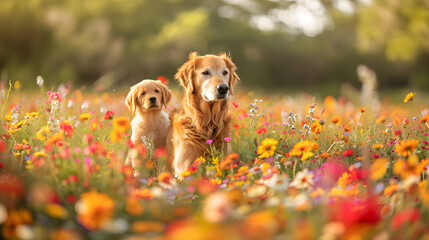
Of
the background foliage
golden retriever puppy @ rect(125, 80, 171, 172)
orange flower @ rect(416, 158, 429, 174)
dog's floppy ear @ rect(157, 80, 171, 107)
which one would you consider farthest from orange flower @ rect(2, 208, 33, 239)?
the background foliage

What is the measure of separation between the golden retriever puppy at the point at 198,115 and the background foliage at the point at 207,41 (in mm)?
7269

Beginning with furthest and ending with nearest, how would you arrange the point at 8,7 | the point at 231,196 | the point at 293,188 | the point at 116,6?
the point at 116,6 < the point at 8,7 < the point at 293,188 < the point at 231,196

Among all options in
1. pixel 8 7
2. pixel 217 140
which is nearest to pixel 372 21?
pixel 8 7

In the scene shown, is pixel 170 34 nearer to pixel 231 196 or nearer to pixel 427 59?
pixel 427 59

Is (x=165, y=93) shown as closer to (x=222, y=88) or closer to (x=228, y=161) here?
(x=222, y=88)

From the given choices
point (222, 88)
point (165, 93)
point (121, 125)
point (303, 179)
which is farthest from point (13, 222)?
point (165, 93)

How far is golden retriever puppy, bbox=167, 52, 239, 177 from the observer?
356cm

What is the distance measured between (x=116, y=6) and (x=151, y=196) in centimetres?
1534

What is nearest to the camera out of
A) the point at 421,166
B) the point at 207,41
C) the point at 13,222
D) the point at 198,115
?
the point at 13,222

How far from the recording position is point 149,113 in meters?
4.09

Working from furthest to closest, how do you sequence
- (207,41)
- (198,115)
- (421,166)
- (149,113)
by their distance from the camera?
(207,41) → (149,113) → (198,115) → (421,166)

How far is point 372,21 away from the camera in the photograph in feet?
55.6

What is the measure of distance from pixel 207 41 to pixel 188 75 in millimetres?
13440

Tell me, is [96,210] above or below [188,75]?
below
